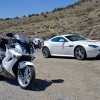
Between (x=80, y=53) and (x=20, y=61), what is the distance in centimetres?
742

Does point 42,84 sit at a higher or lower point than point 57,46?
lower

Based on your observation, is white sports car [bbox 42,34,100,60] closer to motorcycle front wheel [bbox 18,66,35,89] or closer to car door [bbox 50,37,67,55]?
car door [bbox 50,37,67,55]

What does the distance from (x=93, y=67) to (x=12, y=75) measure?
15.0 feet

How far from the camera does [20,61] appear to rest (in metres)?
9.62

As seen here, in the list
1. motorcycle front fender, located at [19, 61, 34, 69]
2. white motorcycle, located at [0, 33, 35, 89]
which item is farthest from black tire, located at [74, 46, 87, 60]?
motorcycle front fender, located at [19, 61, 34, 69]

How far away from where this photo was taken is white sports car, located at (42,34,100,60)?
53.6 feet

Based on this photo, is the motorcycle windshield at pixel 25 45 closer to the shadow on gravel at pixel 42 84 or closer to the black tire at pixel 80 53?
the shadow on gravel at pixel 42 84

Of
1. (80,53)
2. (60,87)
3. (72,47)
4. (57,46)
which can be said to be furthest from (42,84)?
(57,46)

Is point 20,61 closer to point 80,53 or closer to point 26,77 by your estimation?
A: point 26,77

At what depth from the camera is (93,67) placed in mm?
13453

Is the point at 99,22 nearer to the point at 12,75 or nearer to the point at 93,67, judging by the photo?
the point at 93,67

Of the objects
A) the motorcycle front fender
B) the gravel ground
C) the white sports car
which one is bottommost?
the gravel ground

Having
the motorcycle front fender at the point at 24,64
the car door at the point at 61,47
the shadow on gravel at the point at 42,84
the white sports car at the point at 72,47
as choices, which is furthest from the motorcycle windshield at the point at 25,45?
the car door at the point at 61,47

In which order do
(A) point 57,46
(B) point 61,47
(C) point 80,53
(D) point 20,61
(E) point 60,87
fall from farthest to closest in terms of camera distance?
1. (A) point 57,46
2. (B) point 61,47
3. (C) point 80,53
4. (D) point 20,61
5. (E) point 60,87
